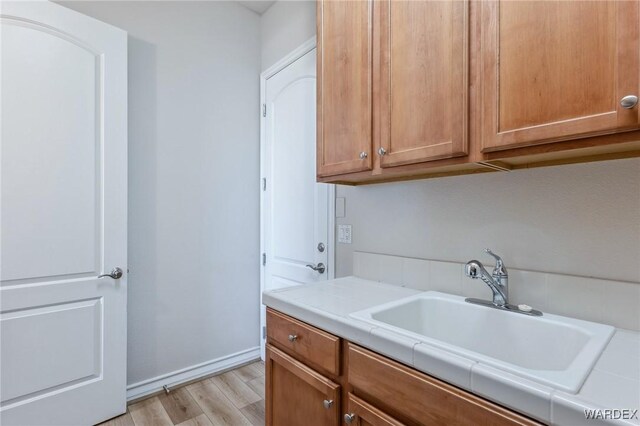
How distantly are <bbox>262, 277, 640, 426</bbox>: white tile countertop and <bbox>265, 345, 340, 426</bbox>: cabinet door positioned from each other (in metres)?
0.20

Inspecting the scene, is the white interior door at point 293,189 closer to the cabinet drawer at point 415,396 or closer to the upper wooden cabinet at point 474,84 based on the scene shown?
the upper wooden cabinet at point 474,84

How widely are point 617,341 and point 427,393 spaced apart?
57 cm

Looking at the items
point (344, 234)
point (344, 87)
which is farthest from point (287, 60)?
point (344, 234)

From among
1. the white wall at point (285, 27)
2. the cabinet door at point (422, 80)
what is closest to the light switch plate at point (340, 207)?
the cabinet door at point (422, 80)

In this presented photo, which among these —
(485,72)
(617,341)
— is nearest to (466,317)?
(617,341)

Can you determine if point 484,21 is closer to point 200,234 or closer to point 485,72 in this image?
point 485,72

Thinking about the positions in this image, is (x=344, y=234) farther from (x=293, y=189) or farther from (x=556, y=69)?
(x=556, y=69)

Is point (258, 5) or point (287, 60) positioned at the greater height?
point (258, 5)

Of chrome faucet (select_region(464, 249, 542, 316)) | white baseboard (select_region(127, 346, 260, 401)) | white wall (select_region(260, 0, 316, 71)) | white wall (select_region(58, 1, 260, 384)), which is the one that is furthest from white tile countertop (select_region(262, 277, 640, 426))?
white wall (select_region(260, 0, 316, 71))

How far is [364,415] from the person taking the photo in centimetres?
96

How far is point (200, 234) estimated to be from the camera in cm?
237

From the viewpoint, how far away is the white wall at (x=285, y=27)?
2.17 metres

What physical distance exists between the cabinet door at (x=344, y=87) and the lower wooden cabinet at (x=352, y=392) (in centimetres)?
74

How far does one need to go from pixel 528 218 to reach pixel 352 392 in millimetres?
877
